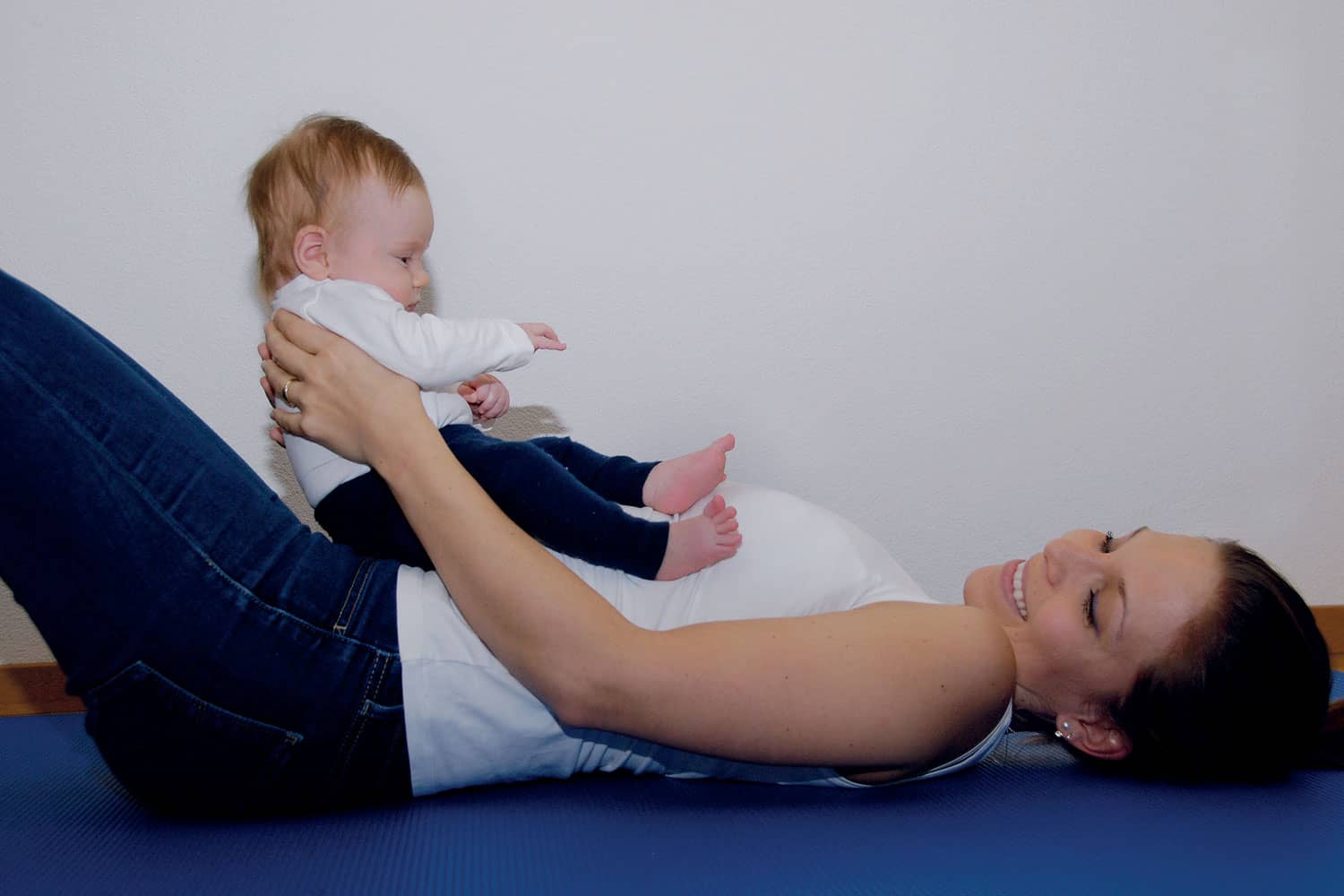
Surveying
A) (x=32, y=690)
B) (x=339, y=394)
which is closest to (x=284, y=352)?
(x=339, y=394)

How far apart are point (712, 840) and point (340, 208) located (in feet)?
2.82

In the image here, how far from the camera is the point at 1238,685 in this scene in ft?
3.61

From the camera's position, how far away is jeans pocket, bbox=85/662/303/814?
37.4 inches

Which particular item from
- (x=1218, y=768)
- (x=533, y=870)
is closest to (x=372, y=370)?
(x=533, y=870)

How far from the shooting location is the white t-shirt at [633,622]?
1045 millimetres

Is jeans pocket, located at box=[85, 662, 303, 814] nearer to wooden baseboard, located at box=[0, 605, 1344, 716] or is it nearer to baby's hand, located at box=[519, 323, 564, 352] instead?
baby's hand, located at box=[519, 323, 564, 352]

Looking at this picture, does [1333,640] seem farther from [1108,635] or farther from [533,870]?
[533,870]

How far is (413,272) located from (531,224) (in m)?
0.65

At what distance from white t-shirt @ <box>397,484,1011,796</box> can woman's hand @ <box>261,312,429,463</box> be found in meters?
0.17

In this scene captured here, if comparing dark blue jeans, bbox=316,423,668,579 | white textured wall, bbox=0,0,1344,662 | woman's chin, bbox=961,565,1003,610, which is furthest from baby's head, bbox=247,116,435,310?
woman's chin, bbox=961,565,1003,610

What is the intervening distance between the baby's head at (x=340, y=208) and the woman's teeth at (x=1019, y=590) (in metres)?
0.88

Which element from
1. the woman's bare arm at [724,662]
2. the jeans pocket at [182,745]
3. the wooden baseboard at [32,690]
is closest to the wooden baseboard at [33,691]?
the wooden baseboard at [32,690]

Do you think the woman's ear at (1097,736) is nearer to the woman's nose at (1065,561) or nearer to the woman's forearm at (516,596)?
the woman's nose at (1065,561)

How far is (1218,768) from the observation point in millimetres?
1186
